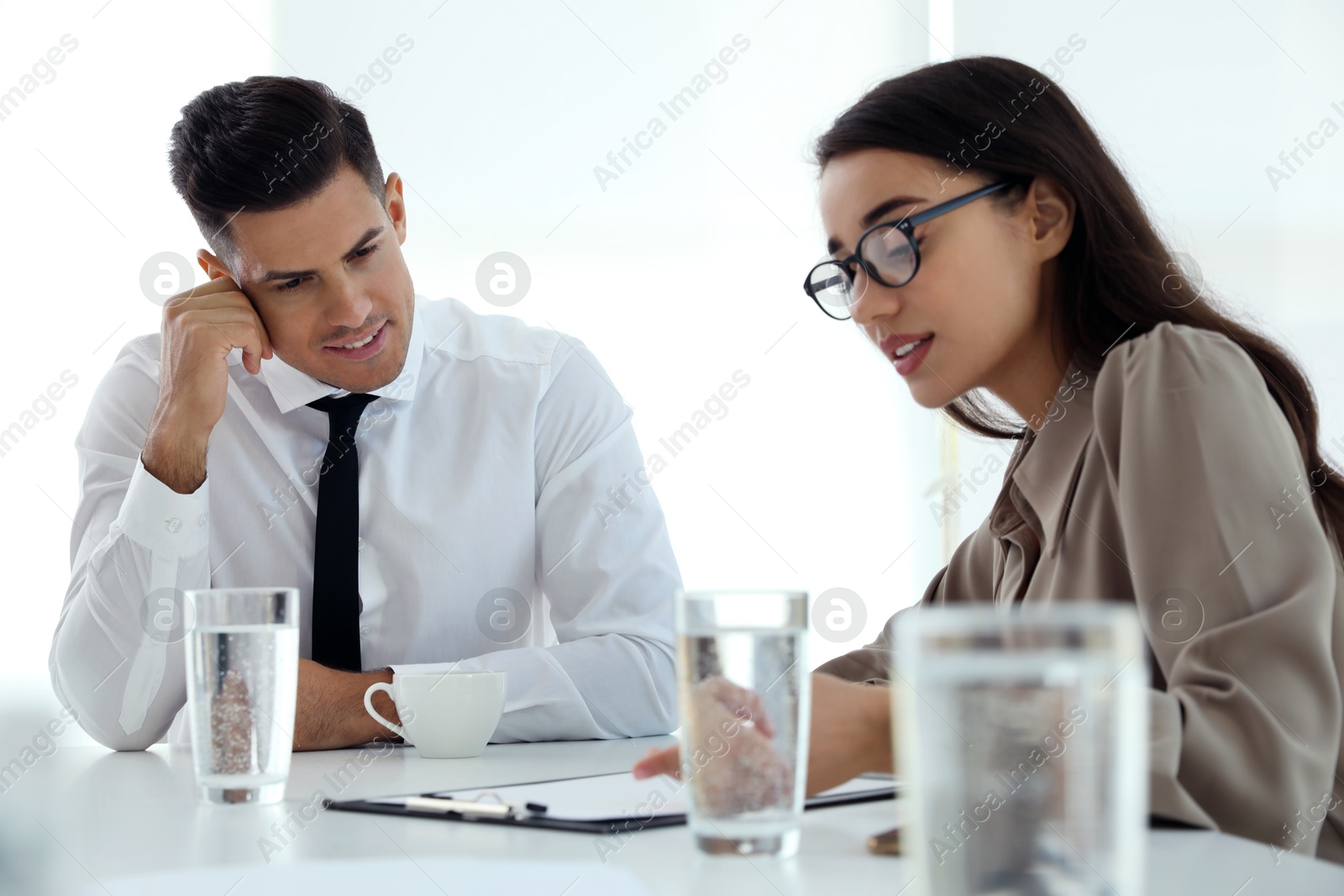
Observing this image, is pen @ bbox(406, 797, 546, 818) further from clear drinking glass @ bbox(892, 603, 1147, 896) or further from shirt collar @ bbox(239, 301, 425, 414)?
shirt collar @ bbox(239, 301, 425, 414)

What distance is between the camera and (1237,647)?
0.93 m

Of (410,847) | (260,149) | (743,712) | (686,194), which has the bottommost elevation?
(410,847)

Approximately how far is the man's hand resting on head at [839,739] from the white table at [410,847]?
34 mm

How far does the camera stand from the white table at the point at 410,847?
0.64 metres

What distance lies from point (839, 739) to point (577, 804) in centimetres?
21

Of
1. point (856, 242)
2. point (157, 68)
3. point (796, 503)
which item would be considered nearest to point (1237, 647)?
point (856, 242)

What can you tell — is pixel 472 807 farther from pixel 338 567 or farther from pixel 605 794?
pixel 338 567

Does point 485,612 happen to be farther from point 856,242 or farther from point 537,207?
point 537,207

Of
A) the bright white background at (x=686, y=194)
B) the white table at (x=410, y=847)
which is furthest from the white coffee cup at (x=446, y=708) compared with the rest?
the bright white background at (x=686, y=194)

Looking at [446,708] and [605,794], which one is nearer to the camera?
[605,794]

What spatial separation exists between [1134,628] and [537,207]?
11.7 ft

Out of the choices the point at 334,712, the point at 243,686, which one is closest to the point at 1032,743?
the point at 243,686

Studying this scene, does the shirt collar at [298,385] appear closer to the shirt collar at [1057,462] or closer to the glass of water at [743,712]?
the shirt collar at [1057,462]

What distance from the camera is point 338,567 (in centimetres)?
184
